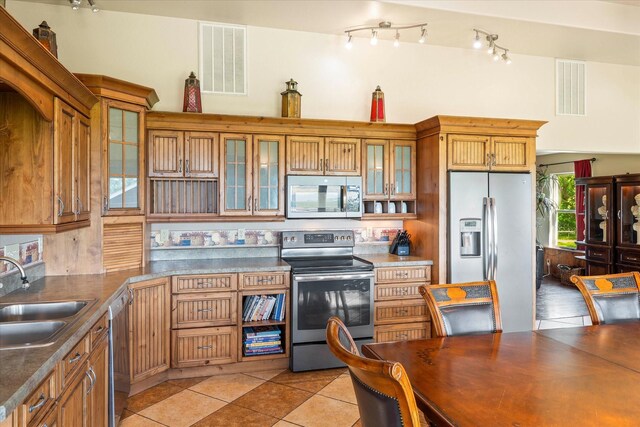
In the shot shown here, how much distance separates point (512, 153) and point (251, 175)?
8.28 feet

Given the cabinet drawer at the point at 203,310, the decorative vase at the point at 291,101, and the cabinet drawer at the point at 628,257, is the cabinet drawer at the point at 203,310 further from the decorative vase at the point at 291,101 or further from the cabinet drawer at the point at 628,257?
the cabinet drawer at the point at 628,257

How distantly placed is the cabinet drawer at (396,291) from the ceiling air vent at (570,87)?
2.76 m

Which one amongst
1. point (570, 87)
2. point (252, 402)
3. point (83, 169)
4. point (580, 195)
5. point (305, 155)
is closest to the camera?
point (83, 169)

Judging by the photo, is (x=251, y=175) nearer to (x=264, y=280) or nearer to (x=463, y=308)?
(x=264, y=280)

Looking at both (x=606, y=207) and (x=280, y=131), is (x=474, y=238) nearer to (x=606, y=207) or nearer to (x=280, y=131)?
(x=280, y=131)

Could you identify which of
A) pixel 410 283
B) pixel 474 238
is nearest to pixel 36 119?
pixel 410 283

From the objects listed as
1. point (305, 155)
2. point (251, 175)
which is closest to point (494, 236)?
point (305, 155)

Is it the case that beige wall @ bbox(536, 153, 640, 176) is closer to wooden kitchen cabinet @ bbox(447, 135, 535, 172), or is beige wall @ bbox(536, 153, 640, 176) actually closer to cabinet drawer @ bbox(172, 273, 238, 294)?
wooden kitchen cabinet @ bbox(447, 135, 535, 172)

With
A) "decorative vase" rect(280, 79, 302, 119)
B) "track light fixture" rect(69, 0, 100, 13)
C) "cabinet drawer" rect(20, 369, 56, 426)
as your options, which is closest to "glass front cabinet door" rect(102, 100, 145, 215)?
"track light fixture" rect(69, 0, 100, 13)

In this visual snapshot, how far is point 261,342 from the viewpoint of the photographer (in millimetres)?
3605

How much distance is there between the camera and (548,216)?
8.57m

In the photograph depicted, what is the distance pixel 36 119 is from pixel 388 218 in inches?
118

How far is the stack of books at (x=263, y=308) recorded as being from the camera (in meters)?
3.60

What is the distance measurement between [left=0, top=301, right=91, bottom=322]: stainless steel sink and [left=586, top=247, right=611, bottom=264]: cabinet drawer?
6.66 m
